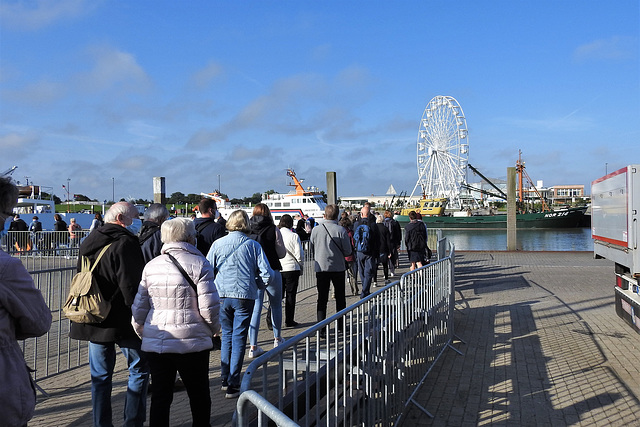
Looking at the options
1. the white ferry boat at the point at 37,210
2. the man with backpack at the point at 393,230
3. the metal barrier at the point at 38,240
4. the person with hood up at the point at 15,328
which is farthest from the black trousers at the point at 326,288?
the white ferry boat at the point at 37,210

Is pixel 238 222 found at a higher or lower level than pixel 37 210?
lower

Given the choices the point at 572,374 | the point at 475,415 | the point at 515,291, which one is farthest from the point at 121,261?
the point at 515,291

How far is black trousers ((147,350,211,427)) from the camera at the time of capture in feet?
12.2

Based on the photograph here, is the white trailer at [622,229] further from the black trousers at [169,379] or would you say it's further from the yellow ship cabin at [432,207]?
the yellow ship cabin at [432,207]

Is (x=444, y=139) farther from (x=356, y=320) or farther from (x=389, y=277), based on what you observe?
(x=356, y=320)

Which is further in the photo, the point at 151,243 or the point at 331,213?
the point at 331,213

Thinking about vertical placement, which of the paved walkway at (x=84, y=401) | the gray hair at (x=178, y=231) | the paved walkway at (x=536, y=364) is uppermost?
the gray hair at (x=178, y=231)

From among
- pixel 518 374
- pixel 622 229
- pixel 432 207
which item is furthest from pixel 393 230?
pixel 432 207

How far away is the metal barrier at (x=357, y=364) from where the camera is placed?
2.71 metres

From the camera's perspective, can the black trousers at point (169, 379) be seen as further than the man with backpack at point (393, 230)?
No

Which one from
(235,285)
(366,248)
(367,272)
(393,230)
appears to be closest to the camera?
(235,285)

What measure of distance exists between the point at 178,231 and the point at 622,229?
6027 millimetres

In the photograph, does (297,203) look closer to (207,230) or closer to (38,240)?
(38,240)

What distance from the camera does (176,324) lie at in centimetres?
371
